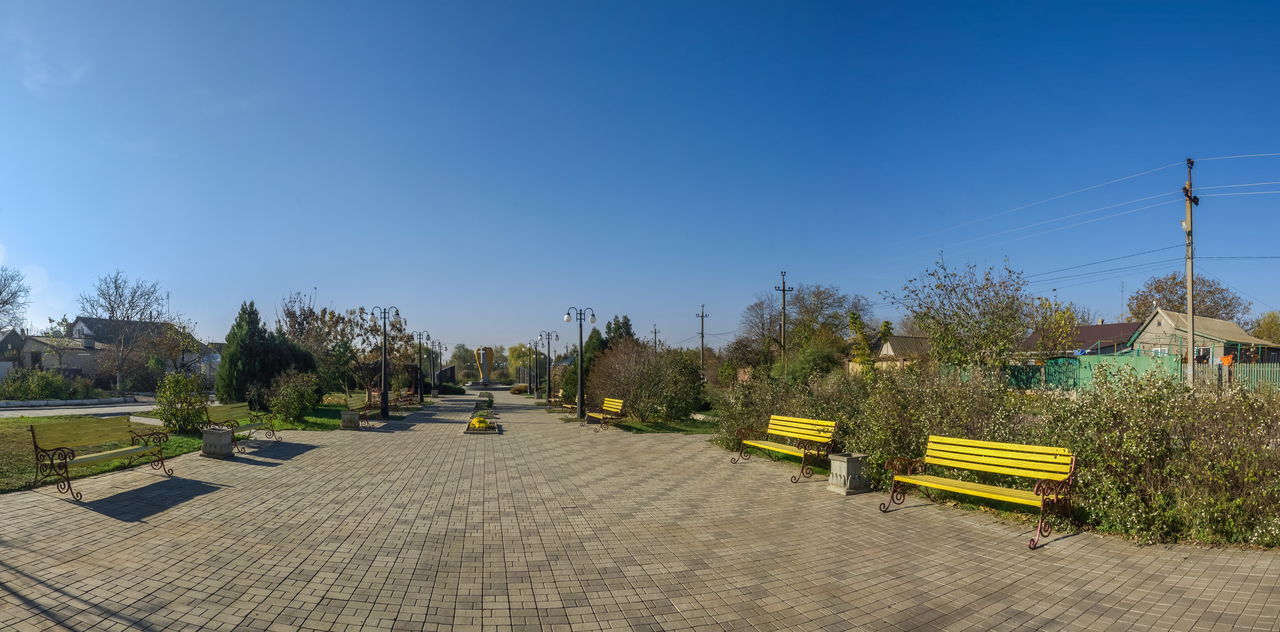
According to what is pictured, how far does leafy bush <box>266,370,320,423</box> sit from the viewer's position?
54.0 feet

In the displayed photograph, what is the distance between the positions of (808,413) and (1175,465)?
5753 mm

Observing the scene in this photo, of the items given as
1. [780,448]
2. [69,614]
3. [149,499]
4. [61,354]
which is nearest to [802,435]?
[780,448]

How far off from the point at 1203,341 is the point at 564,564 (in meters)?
38.9

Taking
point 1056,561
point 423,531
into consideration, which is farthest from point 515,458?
point 1056,561

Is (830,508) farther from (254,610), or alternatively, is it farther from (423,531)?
(254,610)

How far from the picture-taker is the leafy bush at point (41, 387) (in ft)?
81.0

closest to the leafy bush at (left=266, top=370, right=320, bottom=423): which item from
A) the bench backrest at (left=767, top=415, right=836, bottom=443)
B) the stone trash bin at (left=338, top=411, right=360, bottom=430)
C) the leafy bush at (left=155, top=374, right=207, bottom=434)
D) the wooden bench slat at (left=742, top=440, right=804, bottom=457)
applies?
the stone trash bin at (left=338, top=411, right=360, bottom=430)

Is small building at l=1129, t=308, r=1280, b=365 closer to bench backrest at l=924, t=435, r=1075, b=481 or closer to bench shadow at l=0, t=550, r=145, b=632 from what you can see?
bench backrest at l=924, t=435, r=1075, b=481

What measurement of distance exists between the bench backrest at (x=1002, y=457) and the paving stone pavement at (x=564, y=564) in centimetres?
60

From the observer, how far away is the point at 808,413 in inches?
432

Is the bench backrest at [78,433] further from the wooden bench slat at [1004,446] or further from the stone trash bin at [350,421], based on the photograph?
the wooden bench slat at [1004,446]

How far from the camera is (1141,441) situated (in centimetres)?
578

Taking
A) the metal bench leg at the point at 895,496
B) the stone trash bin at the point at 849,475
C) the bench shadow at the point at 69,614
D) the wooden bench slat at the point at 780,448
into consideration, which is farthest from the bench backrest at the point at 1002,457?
the bench shadow at the point at 69,614

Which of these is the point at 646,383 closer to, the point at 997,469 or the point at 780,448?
the point at 780,448
